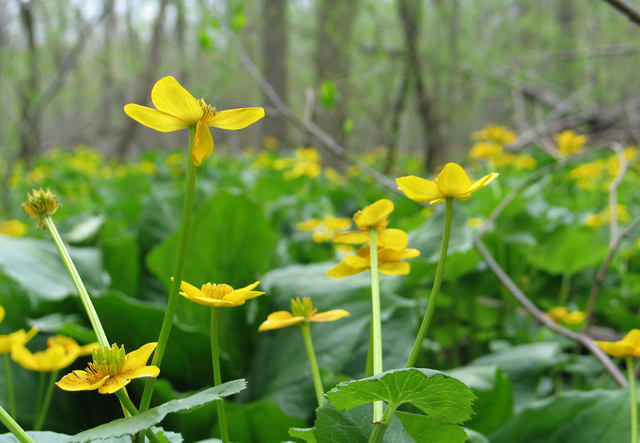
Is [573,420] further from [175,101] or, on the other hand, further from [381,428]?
[175,101]

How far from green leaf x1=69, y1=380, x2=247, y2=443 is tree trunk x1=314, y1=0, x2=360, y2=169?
2.08m

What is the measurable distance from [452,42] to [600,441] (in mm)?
3728

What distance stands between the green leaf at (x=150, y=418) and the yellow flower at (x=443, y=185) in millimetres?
229

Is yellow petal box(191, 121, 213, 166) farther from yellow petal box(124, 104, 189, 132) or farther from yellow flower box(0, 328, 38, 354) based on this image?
yellow flower box(0, 328, 38, 354)

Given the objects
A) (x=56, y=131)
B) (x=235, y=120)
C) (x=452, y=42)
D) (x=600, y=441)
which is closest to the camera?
(x=235, y=120)

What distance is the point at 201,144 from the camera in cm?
43

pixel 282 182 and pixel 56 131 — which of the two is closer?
pixel 282 182

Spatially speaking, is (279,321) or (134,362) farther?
(279,321)

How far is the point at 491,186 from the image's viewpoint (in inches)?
108

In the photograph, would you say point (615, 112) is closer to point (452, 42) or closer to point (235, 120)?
point (452, 42)

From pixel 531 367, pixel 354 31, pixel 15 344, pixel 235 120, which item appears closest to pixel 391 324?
pixel 531 367

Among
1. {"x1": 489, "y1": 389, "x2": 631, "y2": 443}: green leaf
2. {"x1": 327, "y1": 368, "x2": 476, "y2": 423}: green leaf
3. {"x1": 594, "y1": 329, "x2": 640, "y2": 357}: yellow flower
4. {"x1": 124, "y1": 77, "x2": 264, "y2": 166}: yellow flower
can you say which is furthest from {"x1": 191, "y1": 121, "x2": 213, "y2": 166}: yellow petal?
{"x1": 489, "y1": 389, "x2": 631, "y2": 443}: green leaf

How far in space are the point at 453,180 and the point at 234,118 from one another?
21 centimetres

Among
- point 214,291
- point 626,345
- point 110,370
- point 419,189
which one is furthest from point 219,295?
point 626,345
